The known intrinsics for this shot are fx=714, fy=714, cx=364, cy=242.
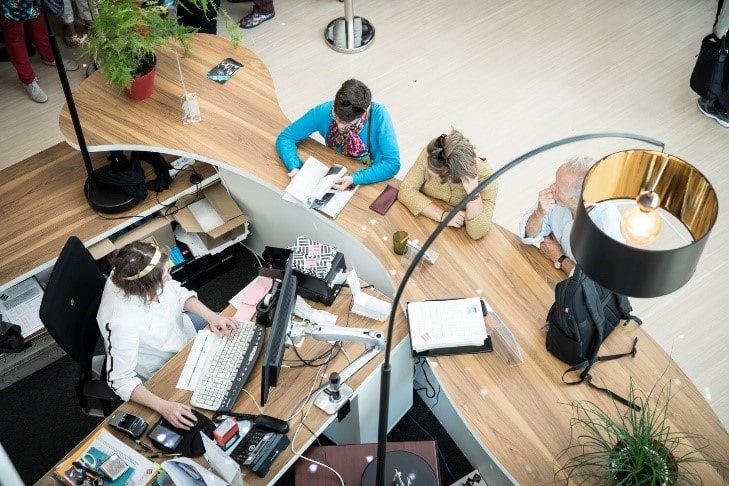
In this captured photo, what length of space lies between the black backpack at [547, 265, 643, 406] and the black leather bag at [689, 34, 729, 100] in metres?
2.75

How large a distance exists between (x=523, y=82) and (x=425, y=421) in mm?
2903

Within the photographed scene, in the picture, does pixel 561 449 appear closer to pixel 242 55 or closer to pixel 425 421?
pixel 425 421

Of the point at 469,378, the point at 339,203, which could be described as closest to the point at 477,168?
the point at 339,203

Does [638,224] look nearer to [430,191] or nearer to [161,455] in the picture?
[430,191]

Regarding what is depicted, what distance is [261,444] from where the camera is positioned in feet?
9.18

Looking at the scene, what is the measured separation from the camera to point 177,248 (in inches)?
166

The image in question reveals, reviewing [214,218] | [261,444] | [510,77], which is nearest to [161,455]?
[261,444]

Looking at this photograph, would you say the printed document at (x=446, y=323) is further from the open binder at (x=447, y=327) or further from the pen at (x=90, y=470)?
the pen at (x=90, y=470)

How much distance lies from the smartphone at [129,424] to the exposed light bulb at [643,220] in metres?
2.01

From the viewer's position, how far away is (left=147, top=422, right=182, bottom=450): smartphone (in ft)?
9.30

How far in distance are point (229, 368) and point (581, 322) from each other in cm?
147

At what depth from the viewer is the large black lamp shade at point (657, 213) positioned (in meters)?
1.83

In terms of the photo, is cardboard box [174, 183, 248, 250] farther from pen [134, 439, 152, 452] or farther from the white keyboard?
pen [134, 439, 152, 452]

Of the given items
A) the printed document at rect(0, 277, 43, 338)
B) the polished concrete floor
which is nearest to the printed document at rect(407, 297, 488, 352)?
the polished concrete floor
